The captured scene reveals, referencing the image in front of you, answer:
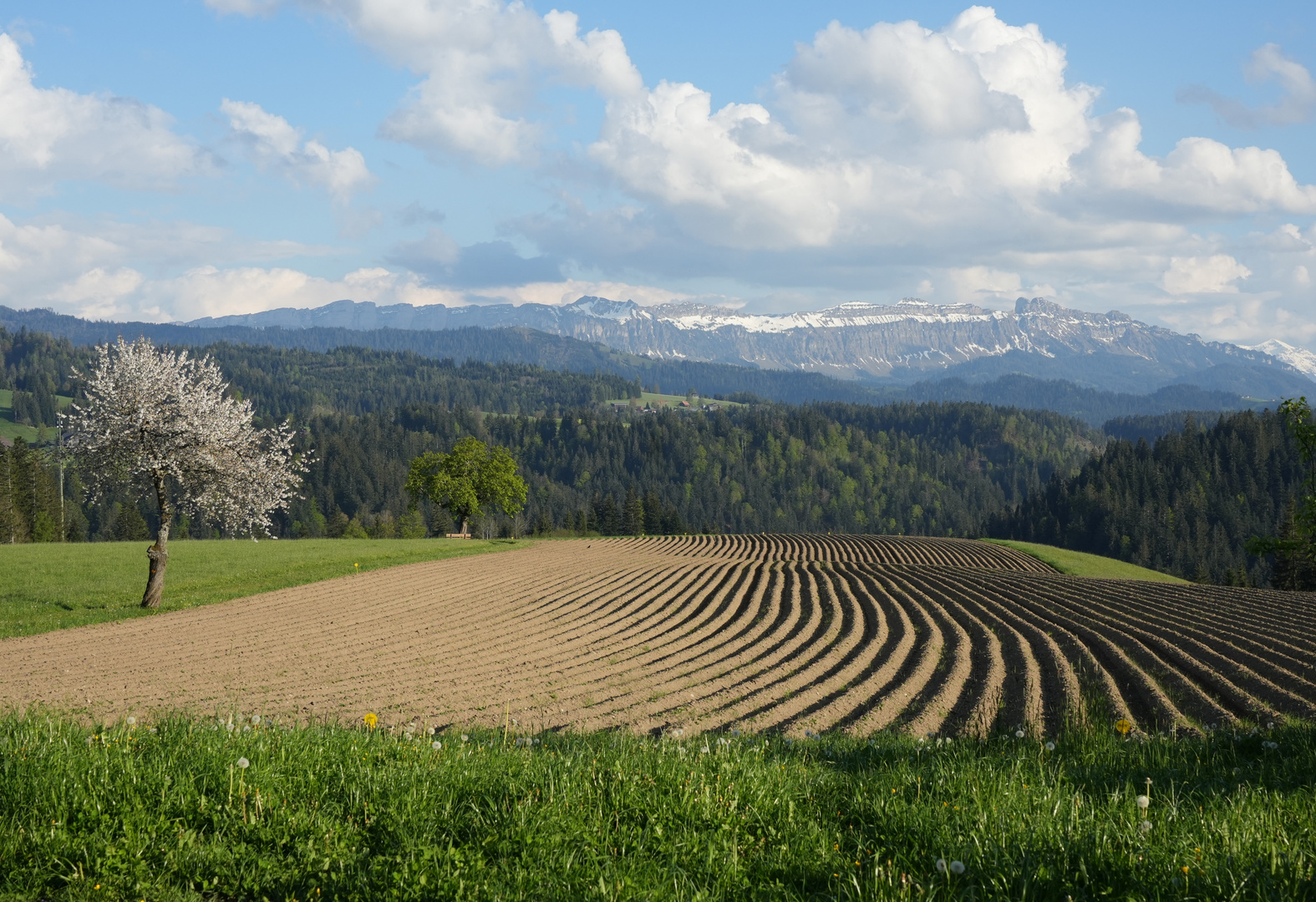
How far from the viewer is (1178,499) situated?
146m

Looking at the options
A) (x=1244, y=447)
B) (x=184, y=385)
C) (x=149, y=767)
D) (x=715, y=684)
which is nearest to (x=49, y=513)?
(x=184, y=385)

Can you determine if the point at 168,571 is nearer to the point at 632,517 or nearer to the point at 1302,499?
the point at 1302,499

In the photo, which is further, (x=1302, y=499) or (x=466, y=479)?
(x=466, y=479)

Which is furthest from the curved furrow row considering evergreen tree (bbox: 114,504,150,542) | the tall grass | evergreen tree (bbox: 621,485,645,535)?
evergreen tree (bbox: 114,504,150,542)

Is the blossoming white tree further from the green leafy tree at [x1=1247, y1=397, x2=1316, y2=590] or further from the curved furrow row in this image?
the green leafy tree at [x1=1247, y1=397, x2=1316, y2=590]

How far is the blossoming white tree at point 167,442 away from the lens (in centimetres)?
2403

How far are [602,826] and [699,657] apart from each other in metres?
16.3

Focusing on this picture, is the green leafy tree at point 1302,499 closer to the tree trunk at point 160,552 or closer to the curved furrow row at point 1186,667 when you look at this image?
the curved furrow row at point 1186,667

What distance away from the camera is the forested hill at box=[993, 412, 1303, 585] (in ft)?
445

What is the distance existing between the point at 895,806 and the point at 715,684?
12.9 meters

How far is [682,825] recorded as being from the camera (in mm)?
4785

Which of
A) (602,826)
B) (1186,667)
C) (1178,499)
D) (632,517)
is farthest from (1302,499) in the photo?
(1178,499)

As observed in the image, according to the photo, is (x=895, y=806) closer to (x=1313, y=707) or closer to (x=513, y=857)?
(x=513, y=857)

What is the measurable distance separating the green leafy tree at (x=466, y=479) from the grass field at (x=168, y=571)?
923cm
